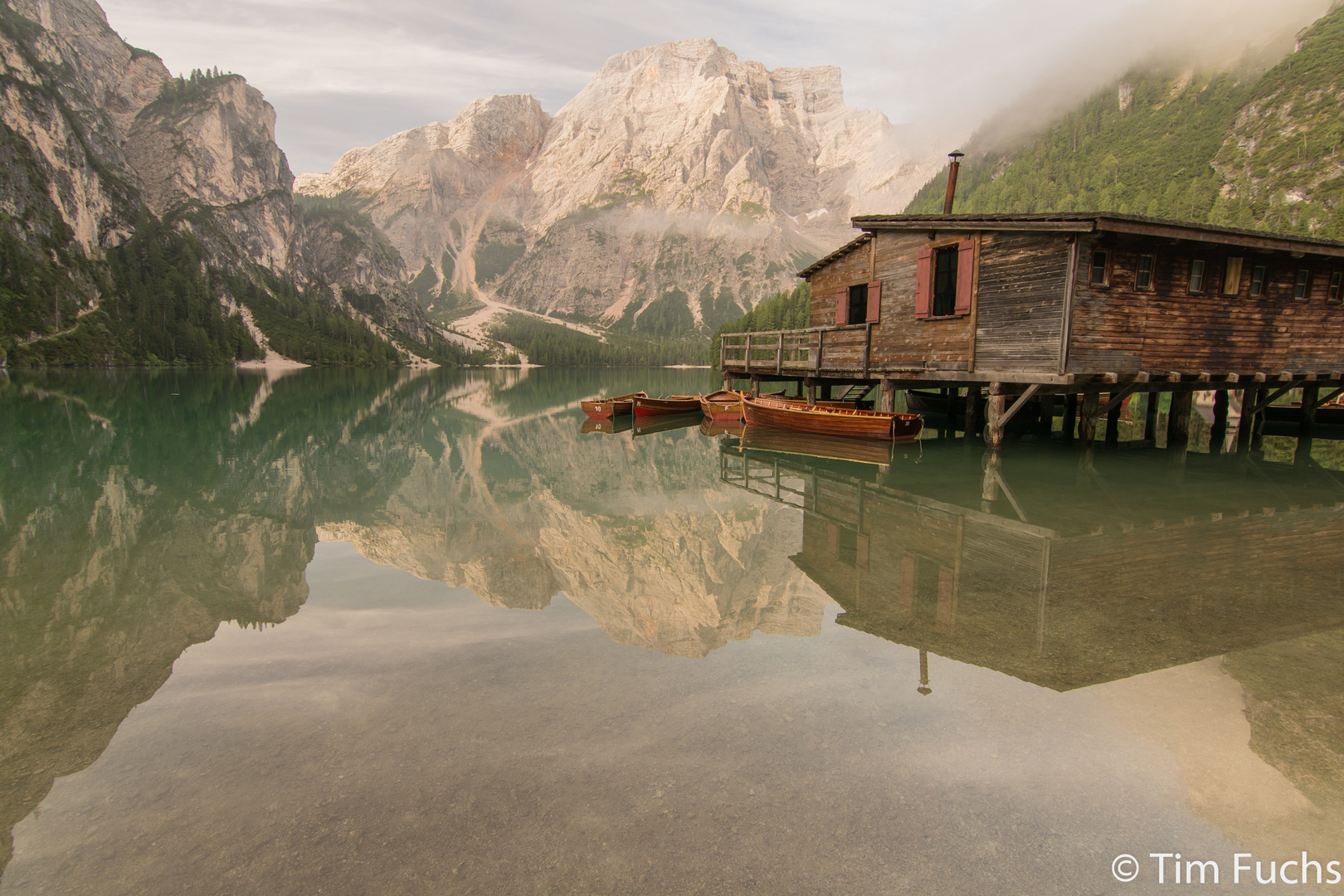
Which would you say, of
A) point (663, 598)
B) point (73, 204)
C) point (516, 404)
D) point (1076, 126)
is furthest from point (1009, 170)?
point (73, 204)

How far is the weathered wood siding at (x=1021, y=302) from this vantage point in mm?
20172

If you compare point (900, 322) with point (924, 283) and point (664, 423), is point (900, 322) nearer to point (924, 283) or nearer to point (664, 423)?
point (924, 283)

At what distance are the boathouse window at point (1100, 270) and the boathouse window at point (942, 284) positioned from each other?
3.47 meters

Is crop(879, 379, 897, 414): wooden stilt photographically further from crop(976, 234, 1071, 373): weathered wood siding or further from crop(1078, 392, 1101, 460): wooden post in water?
crop(1078, 392, 1101, 460): wooden post in water

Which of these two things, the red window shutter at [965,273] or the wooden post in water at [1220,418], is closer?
the red window shutter at [965,273]

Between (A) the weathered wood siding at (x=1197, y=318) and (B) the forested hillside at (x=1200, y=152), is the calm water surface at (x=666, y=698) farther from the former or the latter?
(B) the forested hillside at (x=1200, y=152)

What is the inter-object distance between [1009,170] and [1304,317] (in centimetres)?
17179

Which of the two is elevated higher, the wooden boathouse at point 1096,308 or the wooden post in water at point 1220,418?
the wooden boathouse at point 1096,308

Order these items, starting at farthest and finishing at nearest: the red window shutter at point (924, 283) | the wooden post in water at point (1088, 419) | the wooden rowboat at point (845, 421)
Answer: the red window shutter at point (924, 283)
the wooden post in water at point (1088, 419)
the wooden rowboat at point (845, 421)

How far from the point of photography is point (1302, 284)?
23266 millimetres

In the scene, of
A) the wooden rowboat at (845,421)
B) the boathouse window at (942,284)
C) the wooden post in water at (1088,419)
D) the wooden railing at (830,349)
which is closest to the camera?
the boathouse window at (942,284)

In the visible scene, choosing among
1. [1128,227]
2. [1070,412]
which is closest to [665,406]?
[1070,412]

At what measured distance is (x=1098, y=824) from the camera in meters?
4.49

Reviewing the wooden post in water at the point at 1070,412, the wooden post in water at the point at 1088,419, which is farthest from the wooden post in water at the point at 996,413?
the wooden post in water at the point at 1070,412
